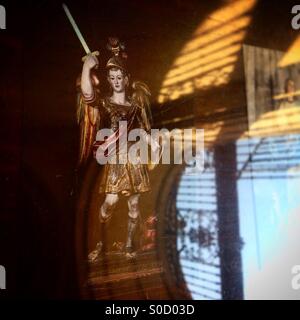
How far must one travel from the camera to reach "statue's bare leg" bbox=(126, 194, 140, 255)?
1.52 m

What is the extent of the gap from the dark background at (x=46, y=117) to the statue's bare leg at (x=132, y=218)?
0.74 ft

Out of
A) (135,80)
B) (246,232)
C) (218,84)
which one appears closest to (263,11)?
(218,84)

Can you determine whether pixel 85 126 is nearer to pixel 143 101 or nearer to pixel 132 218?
pixel 143 101

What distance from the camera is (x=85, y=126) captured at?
1533 millimetres

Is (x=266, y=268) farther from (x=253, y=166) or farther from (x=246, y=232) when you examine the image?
(x=253, y=166)

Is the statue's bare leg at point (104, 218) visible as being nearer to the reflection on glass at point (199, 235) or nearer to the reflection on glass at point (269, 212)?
the reflection on glass at point (199, 235)

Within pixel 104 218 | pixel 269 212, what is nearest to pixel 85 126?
pixel 104 218

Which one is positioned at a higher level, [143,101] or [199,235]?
[143,101]

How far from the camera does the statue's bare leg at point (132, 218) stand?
1.52 m

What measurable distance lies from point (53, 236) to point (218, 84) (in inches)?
38.3

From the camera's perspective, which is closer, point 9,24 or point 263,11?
point 9,24

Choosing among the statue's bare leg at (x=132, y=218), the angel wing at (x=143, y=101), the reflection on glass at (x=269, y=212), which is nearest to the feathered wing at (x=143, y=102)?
the angel wing at (x=143, y=101)

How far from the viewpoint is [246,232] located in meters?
1.62

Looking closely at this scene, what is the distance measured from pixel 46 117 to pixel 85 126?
0.52ft
